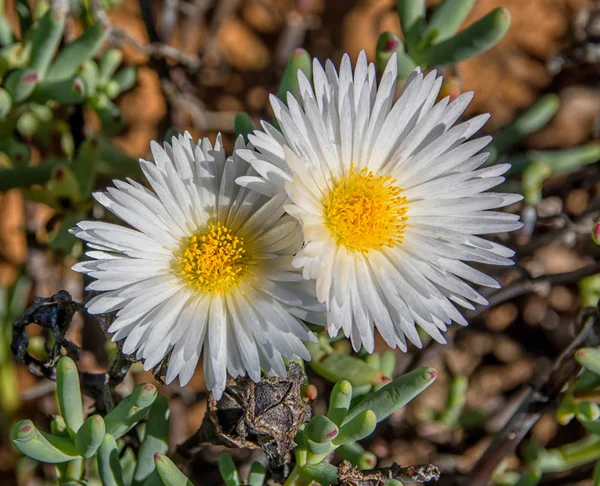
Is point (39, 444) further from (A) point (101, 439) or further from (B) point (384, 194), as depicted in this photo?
(B) point (384, 194)

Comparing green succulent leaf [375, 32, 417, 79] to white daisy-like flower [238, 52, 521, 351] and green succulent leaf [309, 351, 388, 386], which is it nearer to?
white daisy-like flower [238, 52, 521, 351]

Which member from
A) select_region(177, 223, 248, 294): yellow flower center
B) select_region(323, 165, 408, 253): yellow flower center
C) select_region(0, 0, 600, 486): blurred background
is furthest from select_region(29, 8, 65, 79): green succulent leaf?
select_region(323, 165, 408, 253): yellow flower center

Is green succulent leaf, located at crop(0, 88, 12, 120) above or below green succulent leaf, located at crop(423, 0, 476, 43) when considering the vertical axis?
below

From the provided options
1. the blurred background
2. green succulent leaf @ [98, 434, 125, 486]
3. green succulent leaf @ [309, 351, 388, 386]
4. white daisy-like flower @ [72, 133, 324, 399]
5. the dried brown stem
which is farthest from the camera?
the blurred background

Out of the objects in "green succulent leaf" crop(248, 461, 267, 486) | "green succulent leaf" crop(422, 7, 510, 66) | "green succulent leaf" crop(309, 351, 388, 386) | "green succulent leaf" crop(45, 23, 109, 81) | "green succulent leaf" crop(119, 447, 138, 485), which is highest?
"green succulent leaf" crop(422, 7, 510, 66)

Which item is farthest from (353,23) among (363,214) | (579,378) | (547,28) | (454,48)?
(579,378)

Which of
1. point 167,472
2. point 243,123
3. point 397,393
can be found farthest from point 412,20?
point 167,472

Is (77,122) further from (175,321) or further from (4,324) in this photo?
(175,321)
